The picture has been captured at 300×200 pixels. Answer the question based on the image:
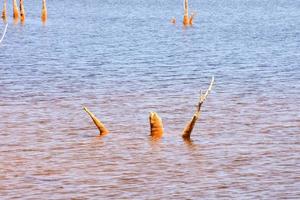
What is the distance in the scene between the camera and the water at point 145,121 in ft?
74.9

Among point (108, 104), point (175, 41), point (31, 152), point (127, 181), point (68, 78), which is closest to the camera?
point (127, 181)

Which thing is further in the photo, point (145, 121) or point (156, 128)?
point (145, 121)

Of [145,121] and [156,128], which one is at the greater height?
[145,121]

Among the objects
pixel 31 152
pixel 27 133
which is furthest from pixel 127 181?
pixel 27 133

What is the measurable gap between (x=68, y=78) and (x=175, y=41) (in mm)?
29957

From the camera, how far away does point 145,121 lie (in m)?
32.1

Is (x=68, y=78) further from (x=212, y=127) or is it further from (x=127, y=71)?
(x=212, y=127)

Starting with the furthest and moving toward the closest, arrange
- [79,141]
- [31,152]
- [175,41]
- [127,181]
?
[175,41]
[79,141]
[31,152]
[127,181]

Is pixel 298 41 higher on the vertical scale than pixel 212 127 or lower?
higher

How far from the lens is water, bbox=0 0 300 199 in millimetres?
22844

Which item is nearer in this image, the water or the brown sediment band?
the water

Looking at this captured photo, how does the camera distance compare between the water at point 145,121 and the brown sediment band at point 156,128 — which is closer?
the water at point 145,121

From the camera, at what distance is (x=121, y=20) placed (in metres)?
107

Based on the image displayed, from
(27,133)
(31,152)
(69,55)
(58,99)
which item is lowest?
(31,152)
